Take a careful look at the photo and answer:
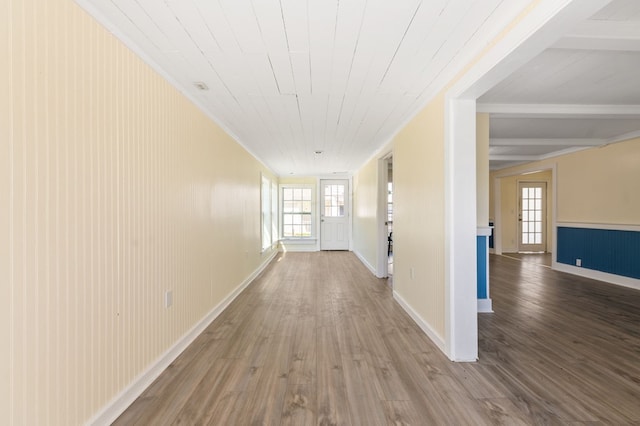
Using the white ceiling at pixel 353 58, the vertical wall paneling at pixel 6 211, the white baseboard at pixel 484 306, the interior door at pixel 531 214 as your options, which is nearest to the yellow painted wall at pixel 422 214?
the white ceiling at pixel 353 58

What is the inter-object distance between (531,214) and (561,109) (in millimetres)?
5882

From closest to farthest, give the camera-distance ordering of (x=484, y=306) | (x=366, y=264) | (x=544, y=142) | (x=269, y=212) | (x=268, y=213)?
1. (x=484, y=306)
2. (x=544, y=142)
3. (x=366, y=264)
4. (x=268, y=213)
5. (x=269, y=212)

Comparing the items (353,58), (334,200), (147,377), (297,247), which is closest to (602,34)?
(353,58)

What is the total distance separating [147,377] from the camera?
6.04 feet

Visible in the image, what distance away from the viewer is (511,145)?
15.7 feet

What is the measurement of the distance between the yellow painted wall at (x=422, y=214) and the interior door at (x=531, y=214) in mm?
6076

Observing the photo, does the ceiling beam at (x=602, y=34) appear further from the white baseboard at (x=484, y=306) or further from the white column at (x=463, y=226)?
the white baseboard at (x=484, y=306)

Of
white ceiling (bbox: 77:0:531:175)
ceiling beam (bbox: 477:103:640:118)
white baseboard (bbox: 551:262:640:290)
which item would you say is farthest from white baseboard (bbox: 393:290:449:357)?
white baseboard (bbox: 551:262:640:290)

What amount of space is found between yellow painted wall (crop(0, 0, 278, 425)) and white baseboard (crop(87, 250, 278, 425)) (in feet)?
0.14

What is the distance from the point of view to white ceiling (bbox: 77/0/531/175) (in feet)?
4.79

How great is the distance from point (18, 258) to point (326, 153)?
4.43 m

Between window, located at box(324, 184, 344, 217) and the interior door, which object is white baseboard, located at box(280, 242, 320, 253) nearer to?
window, located at box(324, 184, 344, 217)

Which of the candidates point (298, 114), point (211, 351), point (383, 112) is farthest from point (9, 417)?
point (383, 112)

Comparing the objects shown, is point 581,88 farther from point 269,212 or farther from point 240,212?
point 269,212
